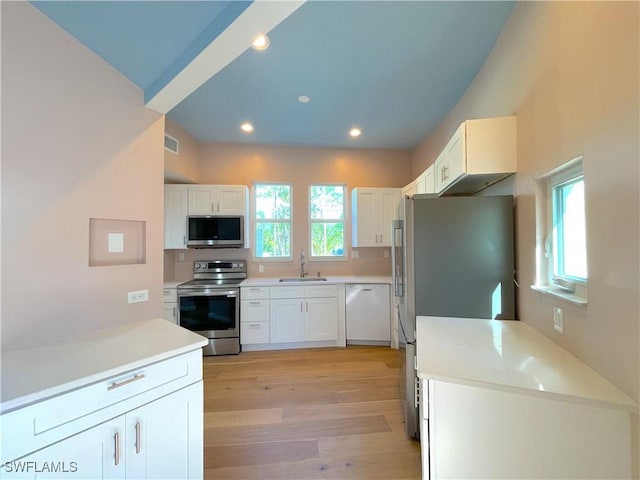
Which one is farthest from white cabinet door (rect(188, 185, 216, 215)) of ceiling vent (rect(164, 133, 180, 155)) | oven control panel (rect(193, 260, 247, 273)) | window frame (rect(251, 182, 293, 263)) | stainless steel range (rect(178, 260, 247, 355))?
stainless steel range (rect(178, 260, 247, 355))

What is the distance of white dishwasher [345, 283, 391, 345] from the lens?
11.6 ft

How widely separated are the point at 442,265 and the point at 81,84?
7.84 feet

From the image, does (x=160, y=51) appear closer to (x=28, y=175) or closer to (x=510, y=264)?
(x=28, y=175)

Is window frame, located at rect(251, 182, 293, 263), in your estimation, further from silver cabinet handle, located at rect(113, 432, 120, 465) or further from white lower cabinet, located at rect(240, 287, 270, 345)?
silver cabinet handle, located at rect(113, 432, 120, 465)

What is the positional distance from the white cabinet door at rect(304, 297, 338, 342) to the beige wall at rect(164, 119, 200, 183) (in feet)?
7.92

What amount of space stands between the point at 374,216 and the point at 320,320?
Answer: 5.54 feet

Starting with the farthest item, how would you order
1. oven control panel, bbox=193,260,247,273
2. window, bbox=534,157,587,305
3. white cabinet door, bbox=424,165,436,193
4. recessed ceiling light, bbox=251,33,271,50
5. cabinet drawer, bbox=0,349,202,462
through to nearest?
oven control panel, bbox=193,260,247,273, white cabinet door, bbox=424,165,436,193, recessed ceiling light, bbox=251,33,271,50, window, bbox=534,157,587,305, cabinet drawer, bbox=0,349,202,462

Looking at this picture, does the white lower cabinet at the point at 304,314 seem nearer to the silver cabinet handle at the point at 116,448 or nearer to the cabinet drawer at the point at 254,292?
the cabinet drawer at the point at 254,292

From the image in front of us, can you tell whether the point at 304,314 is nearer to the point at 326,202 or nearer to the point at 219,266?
the point at 219,266

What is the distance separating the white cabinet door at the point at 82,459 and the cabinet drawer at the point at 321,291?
256 centimetres

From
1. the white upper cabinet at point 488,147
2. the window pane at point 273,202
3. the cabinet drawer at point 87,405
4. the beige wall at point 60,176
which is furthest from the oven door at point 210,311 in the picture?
the white upper cabinet at point 488,147

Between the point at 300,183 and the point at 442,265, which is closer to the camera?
the point at 442,265

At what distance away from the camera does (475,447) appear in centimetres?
113

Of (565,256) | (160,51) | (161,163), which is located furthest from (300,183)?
(565,256)
